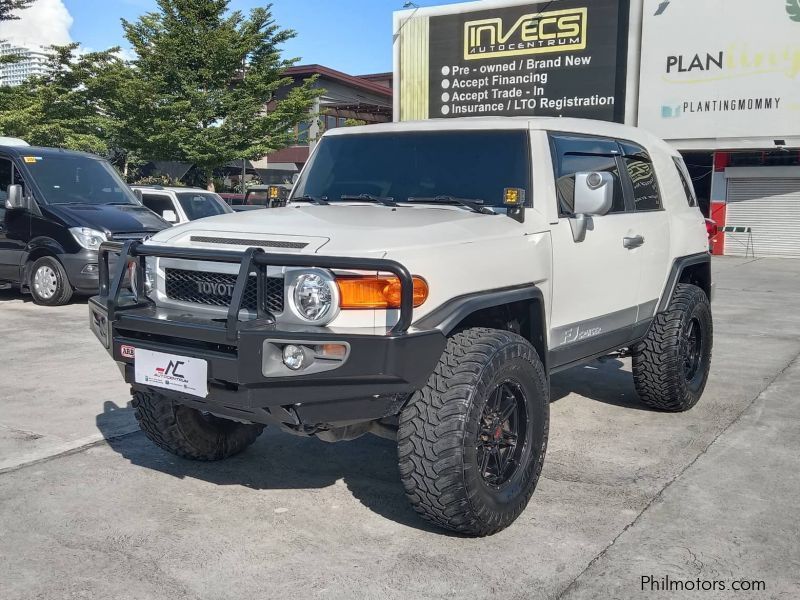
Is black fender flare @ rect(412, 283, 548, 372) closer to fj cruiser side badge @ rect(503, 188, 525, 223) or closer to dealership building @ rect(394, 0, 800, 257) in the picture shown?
fj cruiser side badge @ rect(503, 188, 525, 223)

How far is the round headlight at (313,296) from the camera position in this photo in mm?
3166

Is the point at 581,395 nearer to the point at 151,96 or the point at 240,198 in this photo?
the point at 240,198

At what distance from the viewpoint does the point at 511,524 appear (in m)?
3.65

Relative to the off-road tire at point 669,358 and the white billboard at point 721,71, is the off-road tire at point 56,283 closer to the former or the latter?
the off-road tire at point 669,358

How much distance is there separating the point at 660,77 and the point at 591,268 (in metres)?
17.3

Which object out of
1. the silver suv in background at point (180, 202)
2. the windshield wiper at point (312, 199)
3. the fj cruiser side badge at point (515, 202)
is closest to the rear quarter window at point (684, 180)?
the fj cruiser side badge at point (515, 202)

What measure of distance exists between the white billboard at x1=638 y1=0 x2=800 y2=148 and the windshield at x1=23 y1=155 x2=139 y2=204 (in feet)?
46.4

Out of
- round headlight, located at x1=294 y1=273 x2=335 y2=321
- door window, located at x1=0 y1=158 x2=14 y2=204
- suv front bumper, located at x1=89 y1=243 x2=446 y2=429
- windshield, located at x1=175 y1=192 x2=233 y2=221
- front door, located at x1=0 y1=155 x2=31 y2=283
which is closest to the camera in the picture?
suv front bumper, located at x1=89 y1=243 x2=446 y2=429

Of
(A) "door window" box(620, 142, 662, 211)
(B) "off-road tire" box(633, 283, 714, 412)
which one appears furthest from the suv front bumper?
(B) "off-road tire" box(633, 283, 714, 412)

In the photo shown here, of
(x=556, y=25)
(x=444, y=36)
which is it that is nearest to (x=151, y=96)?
(x=444, y=36)

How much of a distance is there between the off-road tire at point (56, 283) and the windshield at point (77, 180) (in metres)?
0.81

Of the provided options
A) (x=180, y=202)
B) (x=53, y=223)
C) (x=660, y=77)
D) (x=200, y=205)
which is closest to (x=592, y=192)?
(x=53, y=223)

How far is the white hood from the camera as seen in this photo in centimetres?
332

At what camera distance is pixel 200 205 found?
47.1 ft
